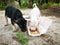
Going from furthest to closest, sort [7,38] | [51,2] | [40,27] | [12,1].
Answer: [51,2] → [12,1] → [40,27] → [7,38]

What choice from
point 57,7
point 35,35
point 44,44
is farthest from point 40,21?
point 57,7

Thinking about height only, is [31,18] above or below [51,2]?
above

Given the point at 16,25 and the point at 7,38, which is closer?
the point at 7,38

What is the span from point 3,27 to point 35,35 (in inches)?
69.7

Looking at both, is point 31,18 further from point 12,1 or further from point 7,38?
point 12,1

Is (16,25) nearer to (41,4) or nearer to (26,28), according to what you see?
(26,28)

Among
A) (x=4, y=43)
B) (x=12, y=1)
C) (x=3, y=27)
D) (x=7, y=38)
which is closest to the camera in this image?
(x=4, y=43)

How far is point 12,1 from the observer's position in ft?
43.9

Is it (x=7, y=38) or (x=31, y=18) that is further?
(x=31, y=18)

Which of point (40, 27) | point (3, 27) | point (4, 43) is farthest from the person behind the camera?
point (3, 27)

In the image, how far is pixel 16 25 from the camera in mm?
7230

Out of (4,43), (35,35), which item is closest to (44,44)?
(35,35)

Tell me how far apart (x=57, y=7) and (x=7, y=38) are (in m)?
6.61

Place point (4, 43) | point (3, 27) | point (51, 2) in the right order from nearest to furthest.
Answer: point (4, 43) → point (3, 27) → point (51, 2)
